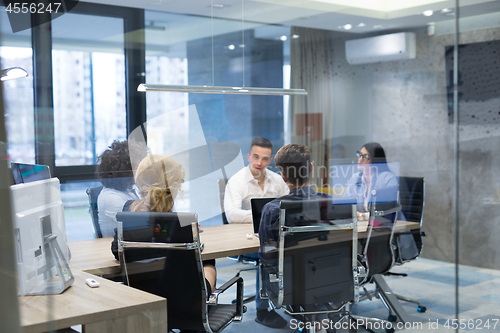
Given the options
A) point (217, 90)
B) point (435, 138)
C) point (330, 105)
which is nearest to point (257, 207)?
point (217, 90)

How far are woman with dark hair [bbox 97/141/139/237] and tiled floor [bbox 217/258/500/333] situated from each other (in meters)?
0.77

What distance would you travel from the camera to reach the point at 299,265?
2.62m

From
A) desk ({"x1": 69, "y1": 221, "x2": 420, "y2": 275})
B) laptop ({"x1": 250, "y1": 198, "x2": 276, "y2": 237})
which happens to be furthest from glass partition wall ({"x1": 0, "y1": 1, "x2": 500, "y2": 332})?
laptop ({"x1": 250, "y1": 198, "x2": 276, "y2": 237})

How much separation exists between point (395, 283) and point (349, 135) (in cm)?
129

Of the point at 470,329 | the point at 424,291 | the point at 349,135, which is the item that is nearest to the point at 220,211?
the point at 349,135

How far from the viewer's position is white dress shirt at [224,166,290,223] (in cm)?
328

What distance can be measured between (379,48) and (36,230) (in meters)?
2.82

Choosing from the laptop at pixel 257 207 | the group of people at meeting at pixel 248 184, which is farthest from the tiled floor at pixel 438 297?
the group of people at meeting at pixel 248 184

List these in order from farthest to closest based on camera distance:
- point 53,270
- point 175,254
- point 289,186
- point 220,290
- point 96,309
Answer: point 289,186 → point 220,290 → point 175,254 → point 53,270 → point 96,309

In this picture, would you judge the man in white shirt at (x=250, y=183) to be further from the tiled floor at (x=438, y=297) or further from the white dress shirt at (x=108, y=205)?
the white dress shirt at (x=108, y=205)

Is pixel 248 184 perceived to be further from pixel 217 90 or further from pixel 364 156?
pixel 364 156

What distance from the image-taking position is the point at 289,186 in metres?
3.11

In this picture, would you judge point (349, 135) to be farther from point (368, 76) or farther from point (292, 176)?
point (292, 176)

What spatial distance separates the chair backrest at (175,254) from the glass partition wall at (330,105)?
2.82 ft
